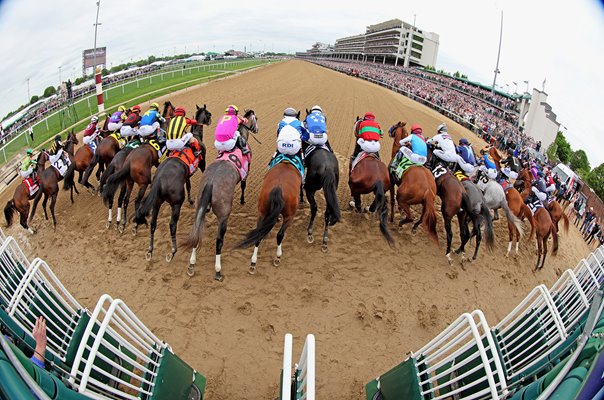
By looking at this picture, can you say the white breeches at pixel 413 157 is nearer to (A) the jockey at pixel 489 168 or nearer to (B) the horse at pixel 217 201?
(A) the jockey at pixel 489 168

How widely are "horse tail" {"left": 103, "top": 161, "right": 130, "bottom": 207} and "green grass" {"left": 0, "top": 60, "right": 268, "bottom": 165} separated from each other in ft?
15.3

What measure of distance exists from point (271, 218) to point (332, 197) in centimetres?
127

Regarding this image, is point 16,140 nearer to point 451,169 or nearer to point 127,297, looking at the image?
point 127,297

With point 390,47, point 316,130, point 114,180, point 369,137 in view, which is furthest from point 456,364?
point 390,47

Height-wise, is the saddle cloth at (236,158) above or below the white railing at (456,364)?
above

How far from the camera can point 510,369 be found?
2.59 m

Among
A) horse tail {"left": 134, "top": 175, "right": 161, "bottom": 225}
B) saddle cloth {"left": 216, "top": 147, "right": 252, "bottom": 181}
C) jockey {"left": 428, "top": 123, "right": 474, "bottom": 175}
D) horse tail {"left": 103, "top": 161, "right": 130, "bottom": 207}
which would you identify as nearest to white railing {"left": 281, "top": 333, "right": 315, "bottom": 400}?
horse tail {"left": 134, "top": 175, "right": 161, "bottom": 225}

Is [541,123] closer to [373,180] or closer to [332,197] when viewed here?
[373,180]

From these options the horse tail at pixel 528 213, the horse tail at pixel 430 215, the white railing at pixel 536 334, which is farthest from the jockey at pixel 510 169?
the white railing at pixel 536 334

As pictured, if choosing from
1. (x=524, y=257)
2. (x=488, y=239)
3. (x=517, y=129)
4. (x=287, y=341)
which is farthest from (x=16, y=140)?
(x=517, y=129)

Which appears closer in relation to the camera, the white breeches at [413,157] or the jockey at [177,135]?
the jockey at [177,135]

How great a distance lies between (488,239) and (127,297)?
592 cm

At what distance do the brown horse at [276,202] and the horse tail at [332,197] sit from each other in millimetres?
543

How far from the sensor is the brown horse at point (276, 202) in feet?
15.6
